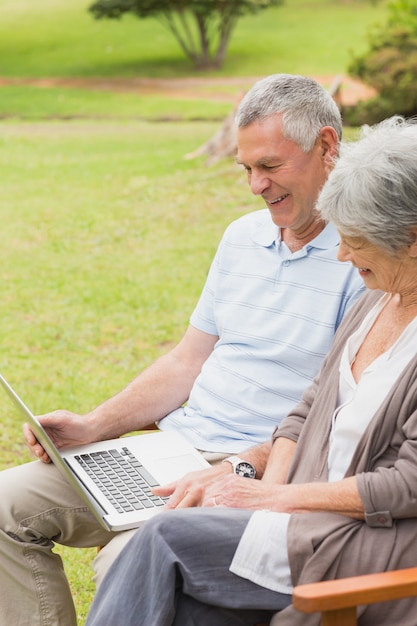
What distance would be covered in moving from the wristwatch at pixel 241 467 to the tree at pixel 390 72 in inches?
458

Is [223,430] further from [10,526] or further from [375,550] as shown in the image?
[375,550]

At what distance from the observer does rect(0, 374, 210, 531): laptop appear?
108 inches

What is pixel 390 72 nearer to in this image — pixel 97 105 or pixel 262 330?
pixel 97 105

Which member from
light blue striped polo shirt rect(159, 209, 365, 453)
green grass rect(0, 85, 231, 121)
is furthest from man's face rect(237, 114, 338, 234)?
green grass rect(0, 85, 231, 121)

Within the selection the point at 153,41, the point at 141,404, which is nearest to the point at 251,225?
the point at 141,404

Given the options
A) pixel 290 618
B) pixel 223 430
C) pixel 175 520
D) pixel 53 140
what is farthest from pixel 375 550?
pixel 53 140

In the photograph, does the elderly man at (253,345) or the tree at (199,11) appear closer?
the elderly man at (253,345)

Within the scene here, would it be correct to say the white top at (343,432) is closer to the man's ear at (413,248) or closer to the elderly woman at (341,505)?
the elderly woman at (341,505)

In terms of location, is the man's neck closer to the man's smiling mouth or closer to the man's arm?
the man's smiling mouth

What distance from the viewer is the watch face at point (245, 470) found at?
291 centimetres

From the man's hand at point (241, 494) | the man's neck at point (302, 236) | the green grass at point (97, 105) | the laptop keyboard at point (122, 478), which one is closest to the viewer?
the man's hand at point (241, 494)

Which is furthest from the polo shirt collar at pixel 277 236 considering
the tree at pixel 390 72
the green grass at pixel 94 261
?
the tree at pixel 390 72

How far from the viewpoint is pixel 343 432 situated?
8.48 feet

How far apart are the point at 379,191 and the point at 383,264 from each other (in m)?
0.21
